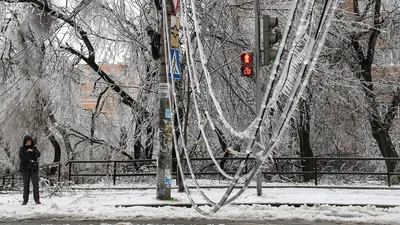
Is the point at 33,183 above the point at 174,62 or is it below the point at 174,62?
below

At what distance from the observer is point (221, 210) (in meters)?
9.70

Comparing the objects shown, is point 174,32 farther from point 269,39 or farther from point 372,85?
point 372,85

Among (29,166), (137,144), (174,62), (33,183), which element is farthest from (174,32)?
(137,144)

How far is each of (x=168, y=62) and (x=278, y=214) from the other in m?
4.35

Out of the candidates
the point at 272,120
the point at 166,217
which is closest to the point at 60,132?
the point at 272,120

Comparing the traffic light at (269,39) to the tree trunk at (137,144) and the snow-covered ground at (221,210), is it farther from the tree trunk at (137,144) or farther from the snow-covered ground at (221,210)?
the tree trunk at (137,144)

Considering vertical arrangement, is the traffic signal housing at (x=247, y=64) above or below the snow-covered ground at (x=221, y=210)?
above

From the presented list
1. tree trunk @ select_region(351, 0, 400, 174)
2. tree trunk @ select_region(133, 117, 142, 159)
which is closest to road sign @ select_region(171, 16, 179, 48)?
tree trunk @ select_region(133, 117, 142, 159)

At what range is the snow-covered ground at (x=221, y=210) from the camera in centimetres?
898

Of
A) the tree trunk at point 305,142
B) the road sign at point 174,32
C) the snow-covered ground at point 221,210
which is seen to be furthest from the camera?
the tree trunk at point 305,142

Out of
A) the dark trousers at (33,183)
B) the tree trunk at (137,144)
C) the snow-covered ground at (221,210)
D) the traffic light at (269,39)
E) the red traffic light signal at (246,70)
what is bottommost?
the snow-covered ground at (221,210)

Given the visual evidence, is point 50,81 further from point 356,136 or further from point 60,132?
point 356,136

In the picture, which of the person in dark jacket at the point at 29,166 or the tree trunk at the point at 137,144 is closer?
the person in dark jacket at the point at 29,166

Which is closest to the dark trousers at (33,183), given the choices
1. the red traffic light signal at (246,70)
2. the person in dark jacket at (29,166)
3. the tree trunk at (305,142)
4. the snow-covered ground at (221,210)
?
the person in dark jacket at (29,166)
